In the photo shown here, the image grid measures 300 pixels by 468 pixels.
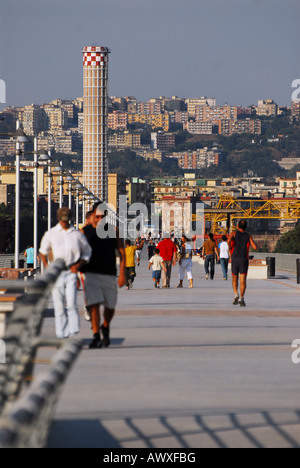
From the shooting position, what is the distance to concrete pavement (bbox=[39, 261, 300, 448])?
6.71 meters

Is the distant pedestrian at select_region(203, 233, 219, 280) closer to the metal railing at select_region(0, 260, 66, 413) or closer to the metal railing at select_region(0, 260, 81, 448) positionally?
the metal railing at select_region(0, 260, 81, 448)

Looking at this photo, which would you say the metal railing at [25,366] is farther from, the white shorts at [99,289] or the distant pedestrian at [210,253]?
the distant pedestrian at [210,253]

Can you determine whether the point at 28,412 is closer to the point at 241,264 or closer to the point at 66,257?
the point at 66,257

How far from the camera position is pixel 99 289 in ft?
39.4

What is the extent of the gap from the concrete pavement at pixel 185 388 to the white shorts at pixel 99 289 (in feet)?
1.70

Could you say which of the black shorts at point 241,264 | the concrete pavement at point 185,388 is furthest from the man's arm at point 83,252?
the black shorts at point 241,264

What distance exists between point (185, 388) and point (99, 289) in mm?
3515

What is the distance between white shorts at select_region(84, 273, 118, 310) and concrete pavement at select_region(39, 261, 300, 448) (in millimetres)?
518

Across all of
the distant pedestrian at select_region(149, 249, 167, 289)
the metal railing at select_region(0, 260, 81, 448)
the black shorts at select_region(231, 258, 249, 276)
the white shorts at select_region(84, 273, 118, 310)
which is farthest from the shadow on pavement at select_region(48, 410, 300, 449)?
the distant pedestrian at select_region(149, 249, 167, 289)

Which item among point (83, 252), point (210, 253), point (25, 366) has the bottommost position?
point (210, 253)

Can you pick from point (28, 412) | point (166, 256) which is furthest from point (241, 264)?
point (28, 412)
